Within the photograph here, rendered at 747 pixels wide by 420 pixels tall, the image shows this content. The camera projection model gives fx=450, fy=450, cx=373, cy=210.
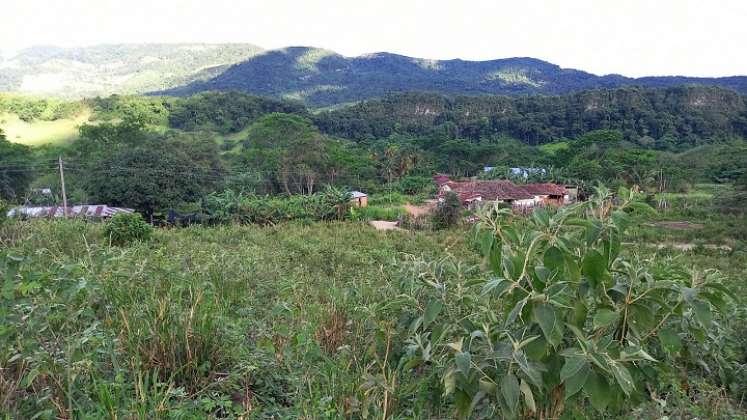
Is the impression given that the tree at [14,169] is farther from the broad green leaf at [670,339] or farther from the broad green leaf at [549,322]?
the broad green leaf at [670,339]

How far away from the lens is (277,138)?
1775 inches

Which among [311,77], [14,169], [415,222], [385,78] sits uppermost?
[385,78]

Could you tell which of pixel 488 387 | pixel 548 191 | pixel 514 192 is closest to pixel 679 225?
pixel 514 192

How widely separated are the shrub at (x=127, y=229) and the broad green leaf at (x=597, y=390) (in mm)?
9844

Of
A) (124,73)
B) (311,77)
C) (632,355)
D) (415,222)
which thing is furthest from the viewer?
(124,73)

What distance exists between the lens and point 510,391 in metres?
1.00

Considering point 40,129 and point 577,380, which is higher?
point 577,380

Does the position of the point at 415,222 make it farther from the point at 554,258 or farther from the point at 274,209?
the point at 554,258

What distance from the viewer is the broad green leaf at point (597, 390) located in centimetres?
97

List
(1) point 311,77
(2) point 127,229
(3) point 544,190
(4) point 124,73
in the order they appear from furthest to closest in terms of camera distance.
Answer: (4) point 124,73, (1) point 311,77, (3) point 544,190, (2) point 127,229

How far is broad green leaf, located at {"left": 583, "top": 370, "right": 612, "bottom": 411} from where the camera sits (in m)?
0.97

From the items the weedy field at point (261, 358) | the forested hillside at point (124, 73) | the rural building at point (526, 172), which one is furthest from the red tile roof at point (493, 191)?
the forested hillside at point (124, 73)

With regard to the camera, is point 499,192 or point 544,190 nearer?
point 499,192

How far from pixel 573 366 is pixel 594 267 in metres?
0.25
